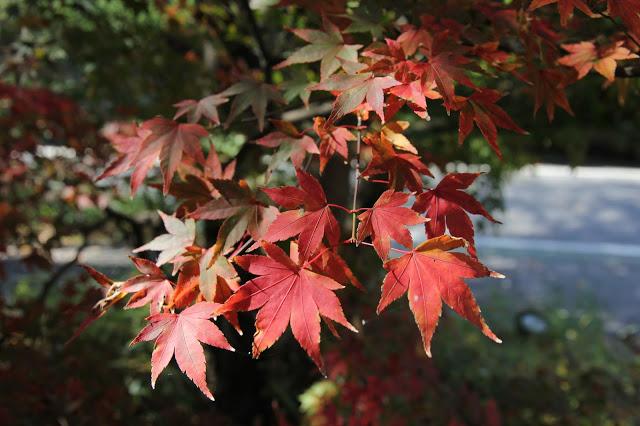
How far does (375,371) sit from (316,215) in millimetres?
1740

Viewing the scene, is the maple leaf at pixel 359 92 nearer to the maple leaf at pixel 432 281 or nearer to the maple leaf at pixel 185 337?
the maple leaf at pixel 432 281

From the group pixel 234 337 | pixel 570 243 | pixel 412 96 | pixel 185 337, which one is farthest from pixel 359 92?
pixel 570 243

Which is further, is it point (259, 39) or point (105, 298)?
point (259, 39)

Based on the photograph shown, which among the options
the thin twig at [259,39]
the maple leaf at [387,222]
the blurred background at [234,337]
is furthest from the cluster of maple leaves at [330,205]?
the thin twig at [259,39]

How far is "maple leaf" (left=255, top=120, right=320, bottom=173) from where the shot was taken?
4.15 feet

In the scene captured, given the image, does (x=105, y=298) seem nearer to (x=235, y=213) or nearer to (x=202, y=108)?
(x=235, y=213)

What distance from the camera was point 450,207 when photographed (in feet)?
3.63

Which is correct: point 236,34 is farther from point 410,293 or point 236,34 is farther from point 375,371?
point 410,293

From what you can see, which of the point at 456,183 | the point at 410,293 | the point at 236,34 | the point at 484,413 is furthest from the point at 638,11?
the point at 236,34

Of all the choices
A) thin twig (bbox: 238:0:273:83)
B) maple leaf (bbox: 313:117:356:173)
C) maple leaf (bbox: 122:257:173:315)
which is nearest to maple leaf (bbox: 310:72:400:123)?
maple leaf (bbox: 313:117:356:173)

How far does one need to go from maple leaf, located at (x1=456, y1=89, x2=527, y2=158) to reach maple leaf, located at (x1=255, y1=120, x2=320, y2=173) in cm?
30

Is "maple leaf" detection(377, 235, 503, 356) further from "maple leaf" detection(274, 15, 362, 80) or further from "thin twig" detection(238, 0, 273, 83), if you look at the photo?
"thin twig" detection(238, 0, 273, 83)

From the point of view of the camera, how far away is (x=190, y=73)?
10.9 feet

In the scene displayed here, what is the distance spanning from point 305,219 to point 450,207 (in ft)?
0.88
